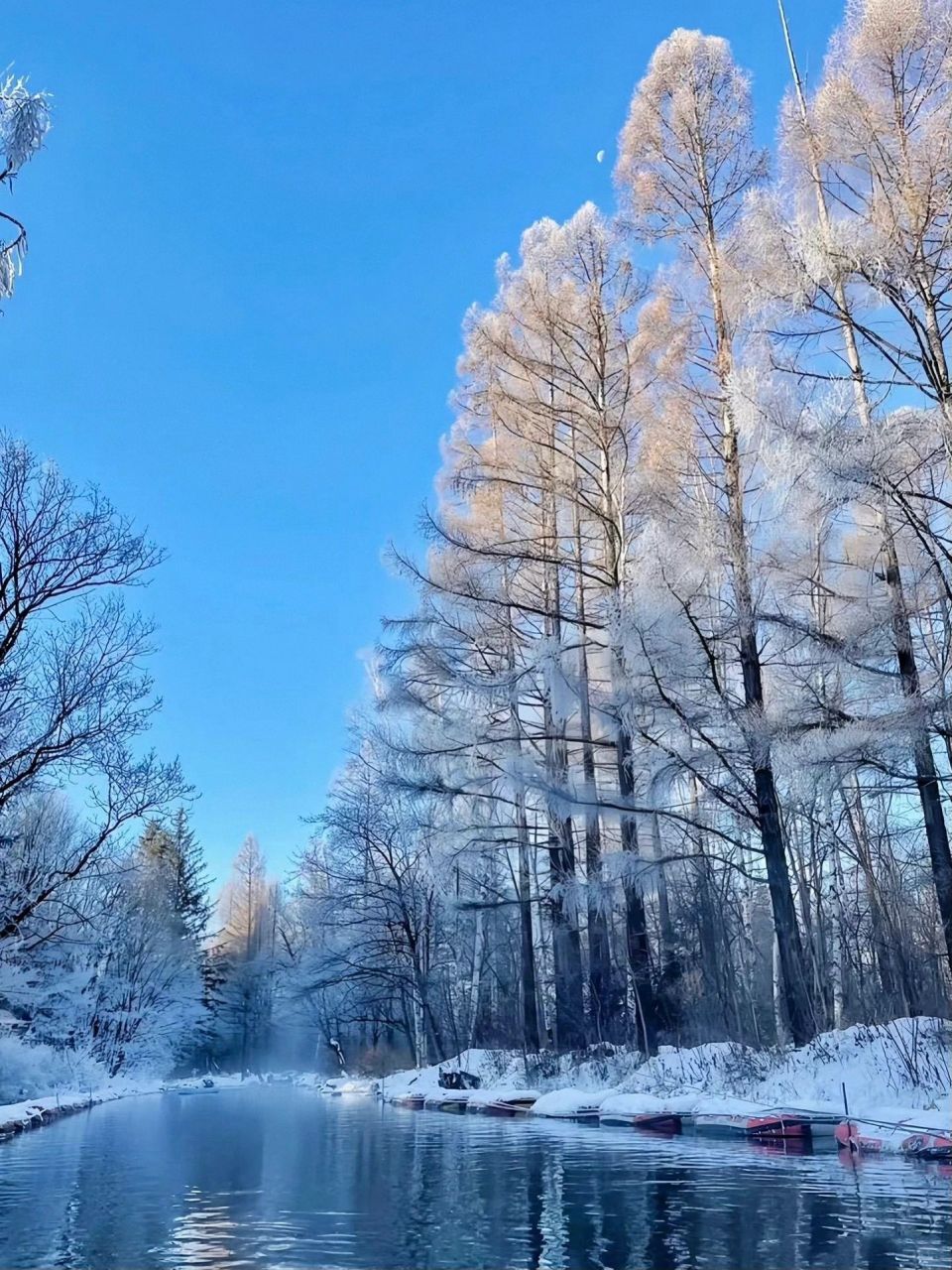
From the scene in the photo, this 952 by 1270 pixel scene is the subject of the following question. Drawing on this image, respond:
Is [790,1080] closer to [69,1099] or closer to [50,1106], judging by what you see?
[50,1106]

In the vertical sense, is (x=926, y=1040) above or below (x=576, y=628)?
below

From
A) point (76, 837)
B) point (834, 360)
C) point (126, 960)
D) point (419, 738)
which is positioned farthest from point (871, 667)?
point (126, 960)

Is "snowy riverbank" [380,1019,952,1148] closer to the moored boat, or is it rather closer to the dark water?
the moored boat

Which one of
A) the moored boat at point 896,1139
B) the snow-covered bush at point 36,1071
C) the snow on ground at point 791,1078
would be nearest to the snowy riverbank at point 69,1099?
the snow-covered bush at point 36,1071

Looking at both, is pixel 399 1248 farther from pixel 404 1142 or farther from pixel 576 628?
pixel 576 628

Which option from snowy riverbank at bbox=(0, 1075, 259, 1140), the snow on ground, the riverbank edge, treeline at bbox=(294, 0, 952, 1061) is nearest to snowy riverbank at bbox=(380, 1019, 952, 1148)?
the snow on ground

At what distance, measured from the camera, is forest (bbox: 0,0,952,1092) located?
9.31 m

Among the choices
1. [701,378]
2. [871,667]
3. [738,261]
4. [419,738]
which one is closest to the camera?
[871,667]

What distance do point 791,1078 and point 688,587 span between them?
511 centimetres

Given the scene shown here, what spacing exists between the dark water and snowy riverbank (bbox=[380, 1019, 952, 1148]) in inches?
39.3

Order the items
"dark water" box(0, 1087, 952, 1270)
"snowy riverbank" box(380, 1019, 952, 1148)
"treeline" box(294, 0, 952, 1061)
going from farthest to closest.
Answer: "treeline" box(294, 0, 952, 1061), "snowy riverbank" box(380, 1019, 952, 1148), "dark water" box(0, 1087, 952, 1270)

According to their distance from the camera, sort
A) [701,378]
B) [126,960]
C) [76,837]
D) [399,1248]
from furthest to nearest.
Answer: [126,960] → [76,837] → [701,378] → [399,1248]

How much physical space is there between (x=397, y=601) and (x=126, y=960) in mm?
27527

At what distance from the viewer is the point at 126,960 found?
38.4m
